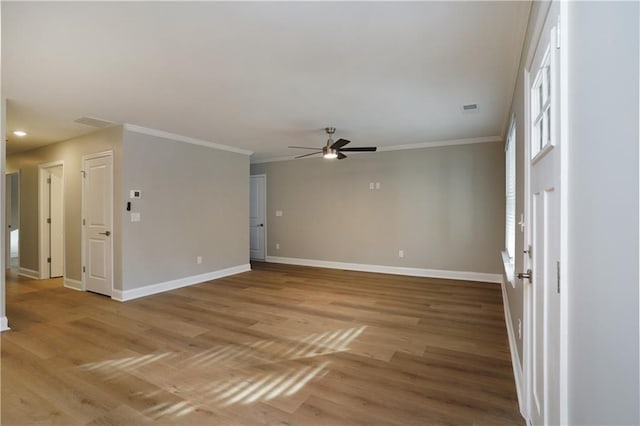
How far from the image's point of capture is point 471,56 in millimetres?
2557

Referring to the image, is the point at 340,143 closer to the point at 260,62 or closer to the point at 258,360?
the point at 260,62

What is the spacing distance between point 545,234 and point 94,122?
5206 mm

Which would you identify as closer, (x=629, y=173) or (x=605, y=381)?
(x=629, y=173)

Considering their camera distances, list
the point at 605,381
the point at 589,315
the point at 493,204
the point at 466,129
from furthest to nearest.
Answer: the point at 493,204, the point at 466,129, the point at 589,315, the point at 605,381

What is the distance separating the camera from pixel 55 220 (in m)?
5.96

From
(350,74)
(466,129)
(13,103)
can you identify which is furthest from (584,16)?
(13,103)

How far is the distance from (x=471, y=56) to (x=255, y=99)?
2.16 m

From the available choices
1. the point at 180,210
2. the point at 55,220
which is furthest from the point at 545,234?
the point at 55,220

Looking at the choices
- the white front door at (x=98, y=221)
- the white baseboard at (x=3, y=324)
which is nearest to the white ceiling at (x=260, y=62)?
the white front door at (x=98, y=221)

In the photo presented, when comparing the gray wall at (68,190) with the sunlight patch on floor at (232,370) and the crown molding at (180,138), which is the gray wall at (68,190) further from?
the sunlight patch on floor at (232,370)

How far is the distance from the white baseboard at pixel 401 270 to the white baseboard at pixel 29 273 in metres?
4.60

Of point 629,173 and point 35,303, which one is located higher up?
point 629,173

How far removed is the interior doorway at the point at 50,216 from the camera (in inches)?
230

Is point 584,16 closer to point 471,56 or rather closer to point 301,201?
point 471,56
